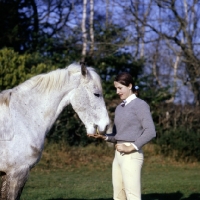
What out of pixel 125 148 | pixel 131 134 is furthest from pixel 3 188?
pixel 131 134

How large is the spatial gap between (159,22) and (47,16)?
8.56m

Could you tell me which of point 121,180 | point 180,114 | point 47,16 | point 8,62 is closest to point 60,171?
point 8,62

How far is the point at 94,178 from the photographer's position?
1062cm

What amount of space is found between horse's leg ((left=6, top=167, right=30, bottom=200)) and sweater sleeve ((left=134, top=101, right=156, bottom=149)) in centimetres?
120

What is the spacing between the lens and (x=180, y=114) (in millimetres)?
15781

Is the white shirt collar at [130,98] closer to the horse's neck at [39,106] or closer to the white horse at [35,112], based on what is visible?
the white horse at [35,112]

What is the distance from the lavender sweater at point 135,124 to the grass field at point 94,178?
3163mm

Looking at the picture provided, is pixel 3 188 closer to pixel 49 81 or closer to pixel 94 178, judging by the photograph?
pixel 49 81

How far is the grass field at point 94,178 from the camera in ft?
26.3

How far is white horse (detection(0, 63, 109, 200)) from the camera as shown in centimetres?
429

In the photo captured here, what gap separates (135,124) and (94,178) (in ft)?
20.5

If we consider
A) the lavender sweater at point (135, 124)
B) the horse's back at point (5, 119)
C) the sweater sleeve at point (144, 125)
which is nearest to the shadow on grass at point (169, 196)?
the lavender sweater at point (135, 124)

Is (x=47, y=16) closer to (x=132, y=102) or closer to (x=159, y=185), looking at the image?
(x=159, y=185)

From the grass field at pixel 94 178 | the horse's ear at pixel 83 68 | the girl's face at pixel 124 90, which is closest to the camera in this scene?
the horse's ear at pixel 83 68
